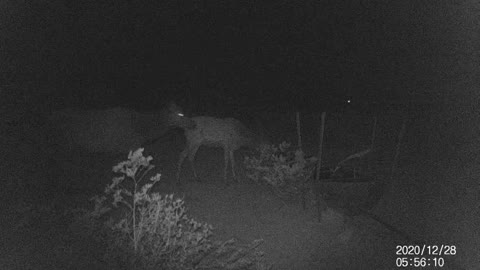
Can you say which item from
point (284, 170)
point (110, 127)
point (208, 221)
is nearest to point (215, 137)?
point (284, 170)

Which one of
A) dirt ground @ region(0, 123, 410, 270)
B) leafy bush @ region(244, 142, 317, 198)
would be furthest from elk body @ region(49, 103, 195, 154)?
leafy bush @ region(244, 142, 317, 198)

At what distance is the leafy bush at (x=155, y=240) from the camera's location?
192 inches

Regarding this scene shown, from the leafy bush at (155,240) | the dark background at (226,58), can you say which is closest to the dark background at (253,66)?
the dark background at (226,58)

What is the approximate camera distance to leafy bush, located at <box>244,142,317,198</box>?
20.4 feet

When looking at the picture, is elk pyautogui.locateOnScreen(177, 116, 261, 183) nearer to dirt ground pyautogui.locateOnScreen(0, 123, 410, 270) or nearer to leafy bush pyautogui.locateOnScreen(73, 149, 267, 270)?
dirt ground pyautogui.locateOnScreen(0, 123, 410, 270)

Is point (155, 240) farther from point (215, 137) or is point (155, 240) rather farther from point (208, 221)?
point (215, 137)

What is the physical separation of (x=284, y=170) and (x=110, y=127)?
2.90 metres

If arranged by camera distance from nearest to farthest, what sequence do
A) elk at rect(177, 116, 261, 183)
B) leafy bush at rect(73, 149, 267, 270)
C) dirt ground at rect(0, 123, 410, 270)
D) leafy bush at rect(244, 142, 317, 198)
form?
leafy bush at rect(73, 149, 267, 270) → dirt ground at rect(0, 123, 410, 270) → leafy bush at rect(244, 142, 317, 198) → elk at rect(177, 116, 261, 183)

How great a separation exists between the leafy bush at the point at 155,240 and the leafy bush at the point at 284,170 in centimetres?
117

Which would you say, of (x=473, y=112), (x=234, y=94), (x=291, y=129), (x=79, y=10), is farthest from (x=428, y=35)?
(x=79, y=10)

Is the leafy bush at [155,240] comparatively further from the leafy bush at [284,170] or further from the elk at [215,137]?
the elk at [215,137]

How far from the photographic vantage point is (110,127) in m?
8.14

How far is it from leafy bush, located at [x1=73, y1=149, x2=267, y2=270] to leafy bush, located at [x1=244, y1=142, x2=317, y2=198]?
1175 millimetres

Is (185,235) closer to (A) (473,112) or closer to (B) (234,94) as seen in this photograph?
(B) (234,94)
